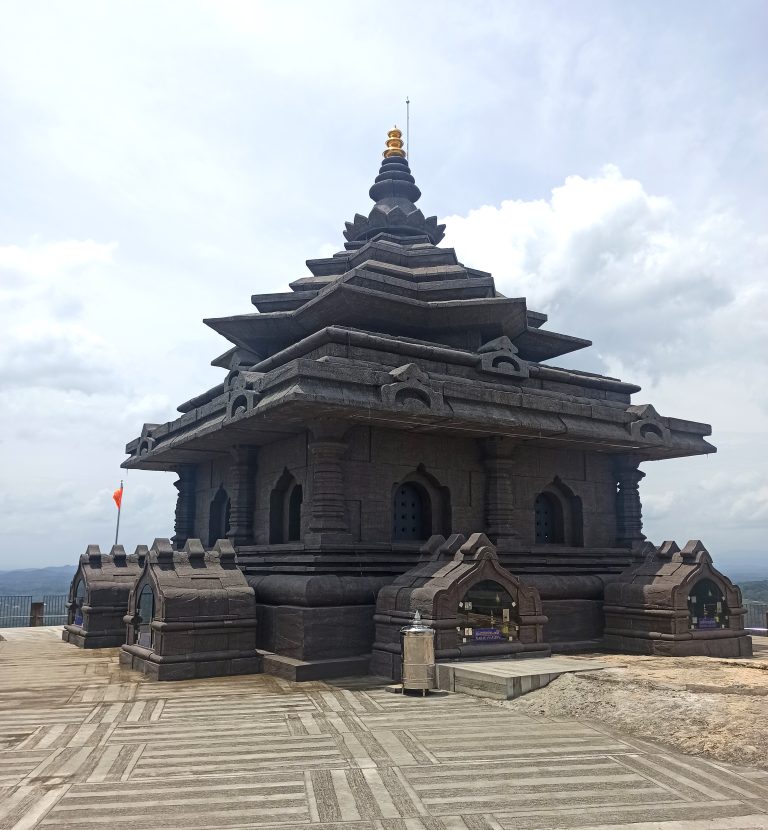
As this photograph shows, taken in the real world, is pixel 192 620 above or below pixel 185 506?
below

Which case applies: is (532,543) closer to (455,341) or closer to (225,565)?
(455,341)

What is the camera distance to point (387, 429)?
16.5 m

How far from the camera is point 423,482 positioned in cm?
1714

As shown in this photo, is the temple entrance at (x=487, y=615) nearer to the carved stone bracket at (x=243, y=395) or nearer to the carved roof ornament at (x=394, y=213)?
the carved stone bracket at (x=243, y=395)

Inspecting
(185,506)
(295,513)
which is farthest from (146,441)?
(295,513)

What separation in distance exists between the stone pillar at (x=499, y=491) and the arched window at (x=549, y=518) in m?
1.74

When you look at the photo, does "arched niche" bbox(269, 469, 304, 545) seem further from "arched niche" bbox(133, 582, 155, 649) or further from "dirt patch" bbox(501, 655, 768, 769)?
"dirt patch" bbox(501, 655, 768, 769)

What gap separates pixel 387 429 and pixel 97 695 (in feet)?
26.0

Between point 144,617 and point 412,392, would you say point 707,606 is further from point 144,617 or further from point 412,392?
point 144,617

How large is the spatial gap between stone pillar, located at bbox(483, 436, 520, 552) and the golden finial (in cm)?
1335

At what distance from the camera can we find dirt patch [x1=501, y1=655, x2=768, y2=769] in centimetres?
816

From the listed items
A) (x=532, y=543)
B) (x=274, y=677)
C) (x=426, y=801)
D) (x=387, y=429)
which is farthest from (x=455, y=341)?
(x=426, y=801)

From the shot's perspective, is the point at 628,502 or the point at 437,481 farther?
the point at 628,502

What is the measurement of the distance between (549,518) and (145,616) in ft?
34.2
